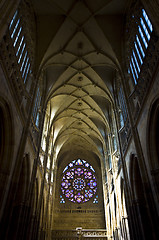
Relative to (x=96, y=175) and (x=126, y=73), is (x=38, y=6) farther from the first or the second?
(x=96, y=175)

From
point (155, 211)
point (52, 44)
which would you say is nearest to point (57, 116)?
point (52, 44)

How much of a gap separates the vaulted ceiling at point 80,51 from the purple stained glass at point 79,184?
27.8 feet

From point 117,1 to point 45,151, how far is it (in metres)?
12.0

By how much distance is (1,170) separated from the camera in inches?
305

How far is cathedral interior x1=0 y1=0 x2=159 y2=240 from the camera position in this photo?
8086 mm

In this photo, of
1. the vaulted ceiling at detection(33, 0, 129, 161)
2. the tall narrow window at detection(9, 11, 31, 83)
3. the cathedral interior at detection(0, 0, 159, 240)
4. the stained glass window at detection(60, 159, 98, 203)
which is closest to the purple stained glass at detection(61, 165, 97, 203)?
the stained glass window at detection(60, 159, 98, 203)

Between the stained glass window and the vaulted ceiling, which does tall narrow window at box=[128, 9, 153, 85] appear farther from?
the stained glass window

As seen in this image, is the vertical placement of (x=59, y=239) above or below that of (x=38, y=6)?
below

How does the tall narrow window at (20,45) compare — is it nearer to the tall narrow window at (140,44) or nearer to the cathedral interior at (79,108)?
the cathedral interior at (79,108)

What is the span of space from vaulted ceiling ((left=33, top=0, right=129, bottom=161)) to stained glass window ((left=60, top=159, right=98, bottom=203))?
8.40 m

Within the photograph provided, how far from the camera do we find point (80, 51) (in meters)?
15.0

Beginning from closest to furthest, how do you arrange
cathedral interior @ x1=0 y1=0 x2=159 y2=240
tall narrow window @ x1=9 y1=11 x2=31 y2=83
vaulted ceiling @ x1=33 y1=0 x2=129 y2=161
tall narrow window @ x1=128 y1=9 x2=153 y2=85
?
cathedral interior @ x1=0 y1=0 x2=159 y2=240 → tall narrow window @ x1=128 y1=9 x2=153 y2=85 → tall narrow window @ x1=9 y1=11 x2=31 y2=83 → vaulted ceiling @ x1=33 y1=0 x2=129 y2=161

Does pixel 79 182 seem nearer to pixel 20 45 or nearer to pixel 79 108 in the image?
pixel 79 108

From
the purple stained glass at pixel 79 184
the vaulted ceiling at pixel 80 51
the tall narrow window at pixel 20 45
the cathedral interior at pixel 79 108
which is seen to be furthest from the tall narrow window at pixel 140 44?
the purple stained glass at pixel 79 184
